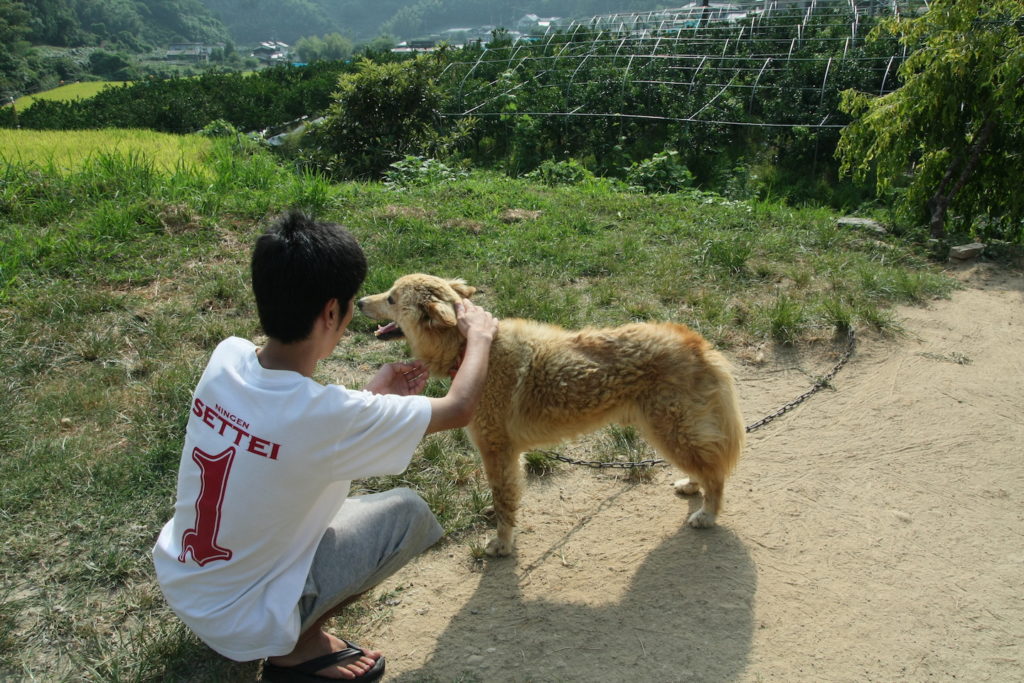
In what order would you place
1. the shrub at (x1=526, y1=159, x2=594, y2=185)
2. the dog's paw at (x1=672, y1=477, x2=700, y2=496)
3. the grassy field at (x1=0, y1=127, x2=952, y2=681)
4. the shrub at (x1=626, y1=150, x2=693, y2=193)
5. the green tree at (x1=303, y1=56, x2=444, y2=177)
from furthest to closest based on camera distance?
the green tree at (x1=303, y1=56, x2=444, y2=177) → the shrub at (x1=626, y1=150, x2=693, y2=193) → the shrub at (x1=526, y1=159, x2=594, y2=185) → the dog's paw at (x1=672, y1=477, x2=700, y2=496) → the grassy field at (x1=0, y1=127, x2=952, y2=681)

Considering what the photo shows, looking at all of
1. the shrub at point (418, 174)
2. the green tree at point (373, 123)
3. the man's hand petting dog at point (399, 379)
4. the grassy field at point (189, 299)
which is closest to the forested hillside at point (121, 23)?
the green tree at point (373, 123)

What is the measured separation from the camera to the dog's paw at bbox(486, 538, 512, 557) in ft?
12.3

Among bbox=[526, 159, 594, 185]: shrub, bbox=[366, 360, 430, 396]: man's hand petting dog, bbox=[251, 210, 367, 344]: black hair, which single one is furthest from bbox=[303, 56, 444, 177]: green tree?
bbox=[251, 210, 367, 344]: black hair

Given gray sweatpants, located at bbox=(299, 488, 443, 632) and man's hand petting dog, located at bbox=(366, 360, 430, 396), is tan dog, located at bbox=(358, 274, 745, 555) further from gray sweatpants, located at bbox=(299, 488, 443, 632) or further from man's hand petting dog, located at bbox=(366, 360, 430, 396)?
gray sweatpants, located at bbox=(299, 488, 443, 632)

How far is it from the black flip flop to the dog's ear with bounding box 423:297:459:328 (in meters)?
1.62

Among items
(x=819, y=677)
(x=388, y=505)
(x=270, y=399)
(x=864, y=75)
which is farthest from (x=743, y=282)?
(x=864, y=75)

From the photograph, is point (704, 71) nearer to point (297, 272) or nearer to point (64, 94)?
point (297, 272)

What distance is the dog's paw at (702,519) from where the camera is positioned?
12.7 ft

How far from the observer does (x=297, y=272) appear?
223 centimetres

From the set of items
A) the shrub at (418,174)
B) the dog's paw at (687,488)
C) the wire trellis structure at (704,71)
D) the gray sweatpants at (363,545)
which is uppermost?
the wire trellis structure at (704,71)

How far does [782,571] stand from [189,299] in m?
5.33

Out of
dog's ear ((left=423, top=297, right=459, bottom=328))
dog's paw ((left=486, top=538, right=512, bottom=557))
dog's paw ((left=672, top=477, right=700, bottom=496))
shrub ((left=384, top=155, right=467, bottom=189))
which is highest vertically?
dog's ear ((left=423, top=297, right=459, bottom=328))

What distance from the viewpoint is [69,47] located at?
119 ft

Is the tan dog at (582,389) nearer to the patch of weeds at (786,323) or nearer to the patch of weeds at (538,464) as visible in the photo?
the patch of weeds at (538,464)
